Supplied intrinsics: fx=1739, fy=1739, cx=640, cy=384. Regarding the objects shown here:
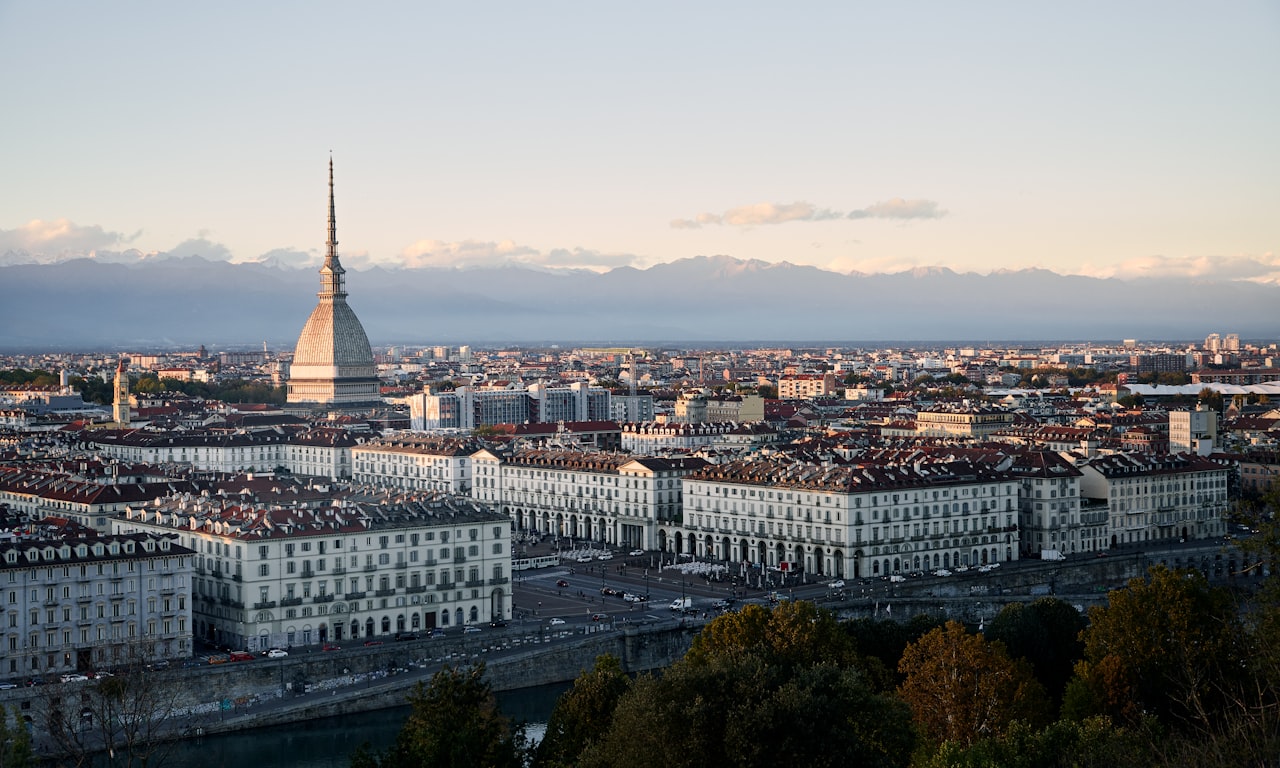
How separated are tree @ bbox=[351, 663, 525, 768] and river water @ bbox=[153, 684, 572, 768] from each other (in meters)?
6.48

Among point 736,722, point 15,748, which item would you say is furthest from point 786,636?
point 15,748

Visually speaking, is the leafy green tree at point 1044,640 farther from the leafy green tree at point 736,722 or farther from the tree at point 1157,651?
the leafy green tree at point 736,722

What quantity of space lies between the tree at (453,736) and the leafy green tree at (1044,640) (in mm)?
16570

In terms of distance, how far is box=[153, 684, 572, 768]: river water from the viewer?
4194 cm

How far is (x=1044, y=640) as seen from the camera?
1850 inches

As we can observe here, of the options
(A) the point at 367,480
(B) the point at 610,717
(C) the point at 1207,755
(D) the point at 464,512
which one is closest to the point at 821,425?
(A) the point at 367,480

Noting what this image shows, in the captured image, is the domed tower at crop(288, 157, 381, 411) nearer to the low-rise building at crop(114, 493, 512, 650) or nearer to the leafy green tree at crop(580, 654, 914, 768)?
the low-rise building at crop(114, 493, 512, 650)

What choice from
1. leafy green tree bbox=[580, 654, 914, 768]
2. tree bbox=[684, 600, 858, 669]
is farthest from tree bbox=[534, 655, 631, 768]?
leafy green tree bbox=[580, 654, 914, 768]

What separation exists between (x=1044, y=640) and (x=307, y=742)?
19.7m

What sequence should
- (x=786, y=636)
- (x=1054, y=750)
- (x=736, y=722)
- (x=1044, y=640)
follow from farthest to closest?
(x=1044, y=640) < (x=786, y=636) < (x=1054, y=750) < (x=736, y=722)

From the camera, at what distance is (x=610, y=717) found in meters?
35.9

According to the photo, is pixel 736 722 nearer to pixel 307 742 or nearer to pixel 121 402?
pixel 307 742

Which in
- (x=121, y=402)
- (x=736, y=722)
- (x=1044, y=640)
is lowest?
(x=1044, y=640)

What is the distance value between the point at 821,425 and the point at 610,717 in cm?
8367
